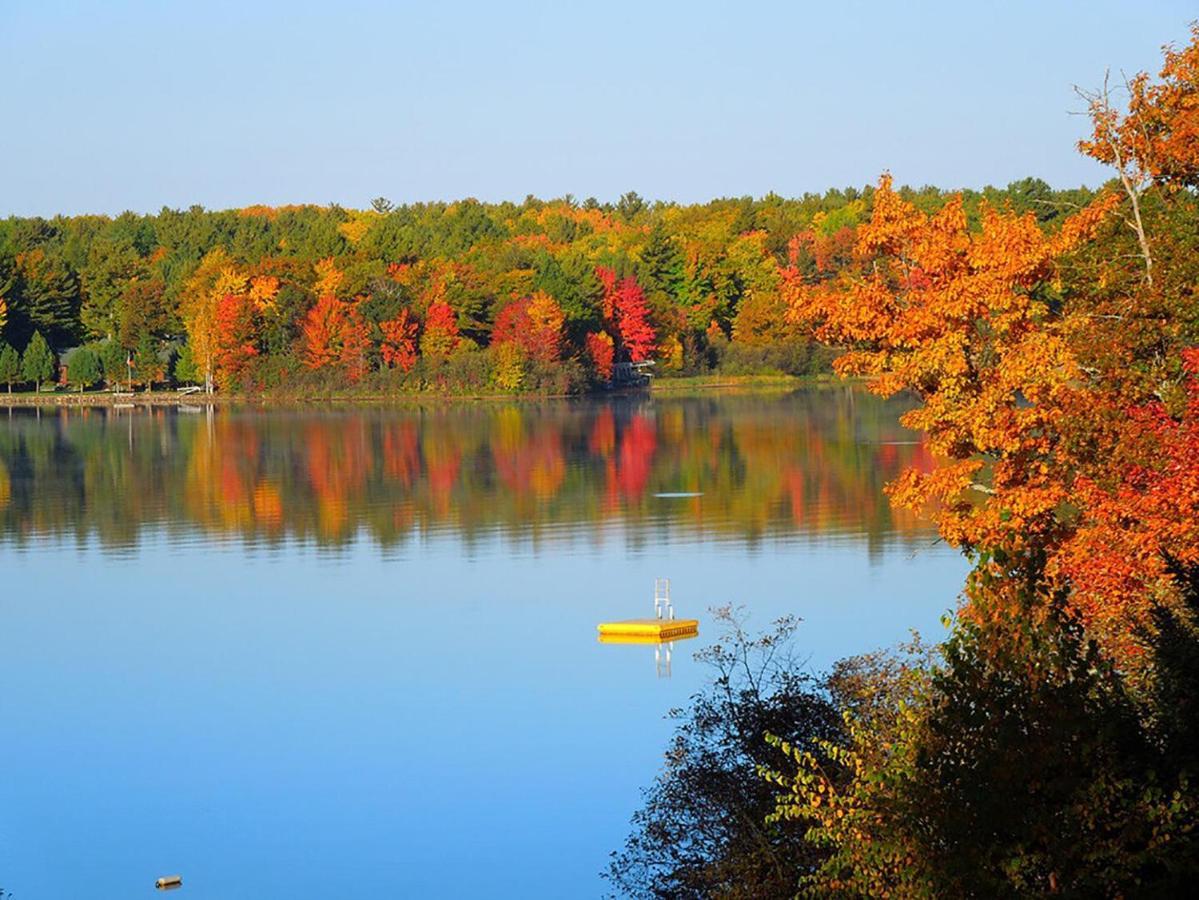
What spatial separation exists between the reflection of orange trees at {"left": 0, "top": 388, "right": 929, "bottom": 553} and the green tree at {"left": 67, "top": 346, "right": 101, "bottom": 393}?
71.9 ft

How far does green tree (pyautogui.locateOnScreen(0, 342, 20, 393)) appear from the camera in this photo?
9981 cm

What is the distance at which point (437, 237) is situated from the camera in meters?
114

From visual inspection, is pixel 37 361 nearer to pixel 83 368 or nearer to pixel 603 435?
pixel 83 368

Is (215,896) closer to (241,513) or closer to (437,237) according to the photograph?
(241,513)

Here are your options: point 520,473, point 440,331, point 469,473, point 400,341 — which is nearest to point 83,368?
point 400,341

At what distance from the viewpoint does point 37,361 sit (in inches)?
3927

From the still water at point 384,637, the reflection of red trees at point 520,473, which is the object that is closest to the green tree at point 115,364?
the reflection of red trees at point 520,473

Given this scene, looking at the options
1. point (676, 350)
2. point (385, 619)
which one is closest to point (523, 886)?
point (385, 619)

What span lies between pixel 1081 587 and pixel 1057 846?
36.4ft

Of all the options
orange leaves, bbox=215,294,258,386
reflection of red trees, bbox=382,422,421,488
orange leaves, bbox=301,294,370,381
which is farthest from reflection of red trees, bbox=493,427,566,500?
orange leaves, bbox=215,294,258,386

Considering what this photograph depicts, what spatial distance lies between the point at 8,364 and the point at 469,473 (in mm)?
54133

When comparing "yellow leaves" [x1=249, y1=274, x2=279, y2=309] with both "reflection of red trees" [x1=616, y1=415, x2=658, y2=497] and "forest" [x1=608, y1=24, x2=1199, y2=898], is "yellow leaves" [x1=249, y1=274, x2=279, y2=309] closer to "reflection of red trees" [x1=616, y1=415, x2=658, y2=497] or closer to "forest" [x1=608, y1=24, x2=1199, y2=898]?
"reflection of red trees" [x1=616, y1=415, x2=658, y2=497]

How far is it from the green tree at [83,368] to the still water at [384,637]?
40.5 metres

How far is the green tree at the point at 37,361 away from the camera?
99.6 m
